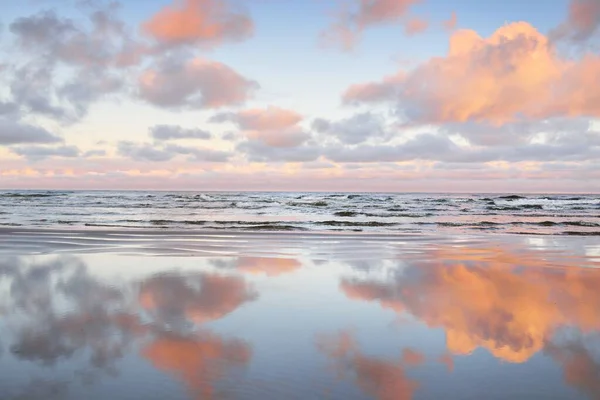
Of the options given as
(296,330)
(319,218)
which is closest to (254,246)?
(296,330)

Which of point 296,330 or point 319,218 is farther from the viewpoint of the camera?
point 319,218

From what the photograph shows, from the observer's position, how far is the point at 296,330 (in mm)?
4879

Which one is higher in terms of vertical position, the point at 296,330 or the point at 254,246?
the point at 296,330

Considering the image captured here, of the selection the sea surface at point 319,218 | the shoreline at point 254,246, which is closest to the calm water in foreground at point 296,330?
the shoreline at point 254,246

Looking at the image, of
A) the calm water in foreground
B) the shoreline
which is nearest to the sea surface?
the shoreline

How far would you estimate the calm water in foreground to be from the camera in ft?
11.6

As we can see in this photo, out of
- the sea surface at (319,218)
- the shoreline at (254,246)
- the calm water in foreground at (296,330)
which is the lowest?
the sea surface at (319,218)

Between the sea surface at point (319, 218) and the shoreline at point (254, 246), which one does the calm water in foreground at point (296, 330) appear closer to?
the shoreline at point (254, 246)

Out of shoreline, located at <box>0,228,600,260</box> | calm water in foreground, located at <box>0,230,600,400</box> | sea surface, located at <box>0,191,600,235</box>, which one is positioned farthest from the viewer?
sea surface, located at <box>0,191,600,235</box>

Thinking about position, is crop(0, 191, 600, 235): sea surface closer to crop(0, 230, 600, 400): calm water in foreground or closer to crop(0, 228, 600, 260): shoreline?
crop(0, 228, 600, 260): shoreline

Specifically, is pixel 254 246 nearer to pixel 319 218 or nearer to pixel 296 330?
pixel 296 330

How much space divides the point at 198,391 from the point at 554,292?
5628 millimetres

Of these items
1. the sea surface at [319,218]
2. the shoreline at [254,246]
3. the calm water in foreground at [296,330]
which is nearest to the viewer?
the calm water in foreground at [296,330]

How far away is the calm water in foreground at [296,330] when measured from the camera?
3.53 m
